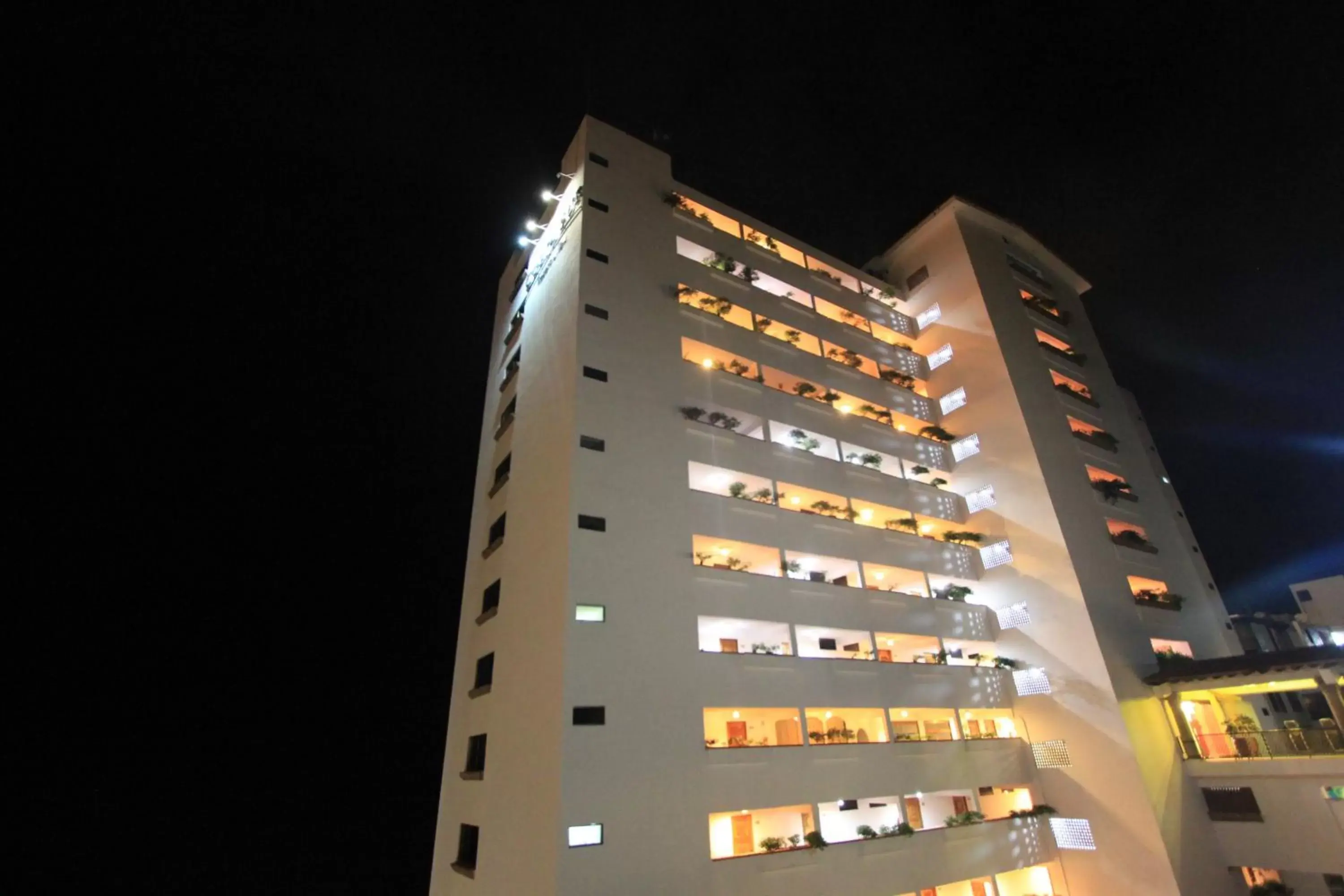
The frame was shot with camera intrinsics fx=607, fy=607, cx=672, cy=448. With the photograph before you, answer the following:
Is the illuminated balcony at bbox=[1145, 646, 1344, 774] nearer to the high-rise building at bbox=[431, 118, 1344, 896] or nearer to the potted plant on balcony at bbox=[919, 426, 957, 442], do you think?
the high-rise building at bbox=[431, 118, 1344, 896]

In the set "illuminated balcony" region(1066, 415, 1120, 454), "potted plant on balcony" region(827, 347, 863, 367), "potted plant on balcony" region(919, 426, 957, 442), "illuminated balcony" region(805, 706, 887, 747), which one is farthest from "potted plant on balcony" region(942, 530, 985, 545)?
"potted plant on balcony" region(827, 347, 863, 367)

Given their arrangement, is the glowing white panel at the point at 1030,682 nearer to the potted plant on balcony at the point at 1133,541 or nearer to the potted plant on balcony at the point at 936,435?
the potted plant on balcony at the point at 1133,541

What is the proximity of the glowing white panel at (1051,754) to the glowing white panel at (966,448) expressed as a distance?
10074 millimetres

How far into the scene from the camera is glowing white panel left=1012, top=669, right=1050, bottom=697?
62.3 ft

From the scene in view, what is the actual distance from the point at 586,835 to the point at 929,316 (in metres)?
24.6

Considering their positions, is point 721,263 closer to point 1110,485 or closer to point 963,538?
point 963,538

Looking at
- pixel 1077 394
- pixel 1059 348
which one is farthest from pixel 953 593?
pixel 1059 348

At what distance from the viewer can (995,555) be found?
70.2 ft

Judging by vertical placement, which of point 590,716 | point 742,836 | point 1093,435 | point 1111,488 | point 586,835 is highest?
point 1093,435

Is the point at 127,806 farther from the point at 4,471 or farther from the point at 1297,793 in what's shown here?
the point at 1297,793

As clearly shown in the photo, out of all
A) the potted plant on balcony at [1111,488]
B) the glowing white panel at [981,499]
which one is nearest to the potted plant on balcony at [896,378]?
the glowing white panel at [981,499]

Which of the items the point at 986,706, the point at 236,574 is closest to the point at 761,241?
the point at 986,706

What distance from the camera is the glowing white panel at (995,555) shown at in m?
21.1

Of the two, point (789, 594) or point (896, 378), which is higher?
point (896, 378)
